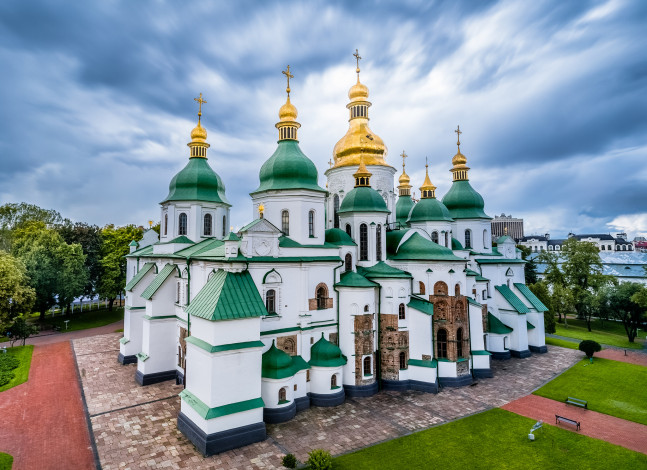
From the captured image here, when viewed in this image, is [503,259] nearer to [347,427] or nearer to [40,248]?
[347,427]

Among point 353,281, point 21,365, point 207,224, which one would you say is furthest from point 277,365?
point 21,365

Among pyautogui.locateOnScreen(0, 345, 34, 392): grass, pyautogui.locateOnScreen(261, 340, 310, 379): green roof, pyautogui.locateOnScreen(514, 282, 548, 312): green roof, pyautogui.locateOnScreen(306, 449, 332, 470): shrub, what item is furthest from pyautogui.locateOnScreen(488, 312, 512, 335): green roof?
pyautogui.locateOnScreen(0, 345, 34, 392): grass

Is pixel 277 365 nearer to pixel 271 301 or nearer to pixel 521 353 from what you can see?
pixel 271 301

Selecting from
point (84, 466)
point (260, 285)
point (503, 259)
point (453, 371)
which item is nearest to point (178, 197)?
point (260, 285)

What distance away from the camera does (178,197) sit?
970 inches

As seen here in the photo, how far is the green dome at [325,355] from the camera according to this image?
59.7 ft

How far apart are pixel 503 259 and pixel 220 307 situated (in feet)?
79.5

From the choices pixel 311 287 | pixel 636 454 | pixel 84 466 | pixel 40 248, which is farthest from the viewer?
pixel 40 248

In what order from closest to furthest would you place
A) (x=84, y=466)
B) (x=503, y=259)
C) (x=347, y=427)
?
(x=84, y=466)
(x=347, y=427)
(x=503, y=259)

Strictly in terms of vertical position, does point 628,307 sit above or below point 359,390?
above

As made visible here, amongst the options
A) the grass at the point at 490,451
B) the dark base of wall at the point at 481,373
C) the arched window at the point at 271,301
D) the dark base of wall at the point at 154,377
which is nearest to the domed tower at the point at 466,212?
the dark base of wall at the point at 481,373

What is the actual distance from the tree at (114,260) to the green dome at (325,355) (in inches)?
1219

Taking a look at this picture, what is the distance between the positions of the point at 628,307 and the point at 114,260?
54144 mm

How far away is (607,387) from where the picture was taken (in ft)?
68.8
